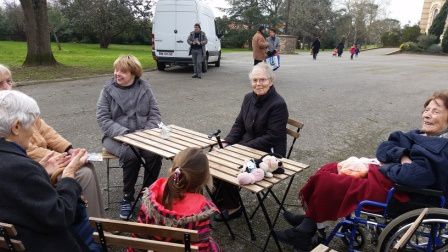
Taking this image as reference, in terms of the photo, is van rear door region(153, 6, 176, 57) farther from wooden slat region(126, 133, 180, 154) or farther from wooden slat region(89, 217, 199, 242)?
wooden slat region(89, 217, 199, 242)

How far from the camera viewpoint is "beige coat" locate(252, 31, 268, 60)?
1093 cm

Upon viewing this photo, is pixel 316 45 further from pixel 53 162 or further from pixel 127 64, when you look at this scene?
pixel 53 162

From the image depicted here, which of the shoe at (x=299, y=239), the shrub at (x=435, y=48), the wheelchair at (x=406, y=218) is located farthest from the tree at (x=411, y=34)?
the shoe at (x=299, y=239)

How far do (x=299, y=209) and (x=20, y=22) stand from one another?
136ft

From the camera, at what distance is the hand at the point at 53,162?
250 centimetres

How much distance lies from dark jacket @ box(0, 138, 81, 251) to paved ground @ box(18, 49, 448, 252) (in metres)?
1.62

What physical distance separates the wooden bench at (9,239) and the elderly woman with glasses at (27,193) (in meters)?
0.04

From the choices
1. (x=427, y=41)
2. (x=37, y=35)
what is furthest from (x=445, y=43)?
(x=37, y=35)

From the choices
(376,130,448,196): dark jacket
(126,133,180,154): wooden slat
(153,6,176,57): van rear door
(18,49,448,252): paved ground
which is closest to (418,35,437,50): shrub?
(18,49,448,252): paved ground

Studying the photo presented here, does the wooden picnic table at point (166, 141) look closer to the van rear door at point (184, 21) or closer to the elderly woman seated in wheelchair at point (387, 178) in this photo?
the elderly woman seated in wheelchair at point (387, 178)

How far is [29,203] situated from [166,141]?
170 cm

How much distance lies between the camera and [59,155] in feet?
8.77

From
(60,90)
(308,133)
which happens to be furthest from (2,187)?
(60,90)

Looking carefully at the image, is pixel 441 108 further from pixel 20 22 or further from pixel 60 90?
pixel 20 22
